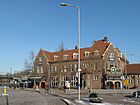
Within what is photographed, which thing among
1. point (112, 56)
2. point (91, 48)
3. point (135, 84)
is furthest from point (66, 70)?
point (135, 84)

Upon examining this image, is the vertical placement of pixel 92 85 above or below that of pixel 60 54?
below

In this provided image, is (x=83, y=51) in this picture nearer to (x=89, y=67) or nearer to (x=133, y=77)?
(x=89, y=67)

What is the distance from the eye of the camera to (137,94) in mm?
44000

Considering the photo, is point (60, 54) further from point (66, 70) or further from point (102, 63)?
point (102, 63)

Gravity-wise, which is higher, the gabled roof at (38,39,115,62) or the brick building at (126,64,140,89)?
the gabled roof at (38,39,115,62)

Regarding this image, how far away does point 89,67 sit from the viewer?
258 ft

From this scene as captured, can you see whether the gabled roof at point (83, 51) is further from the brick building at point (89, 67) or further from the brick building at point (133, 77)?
the brick building at point (133, 77)

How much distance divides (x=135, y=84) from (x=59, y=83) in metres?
22.3

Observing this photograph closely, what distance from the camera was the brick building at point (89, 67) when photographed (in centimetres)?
7525

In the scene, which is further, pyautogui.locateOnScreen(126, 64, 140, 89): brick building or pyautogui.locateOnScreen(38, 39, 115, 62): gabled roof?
pyautogui.locateOnScreen(38, 39, 115, 62): gabled roof

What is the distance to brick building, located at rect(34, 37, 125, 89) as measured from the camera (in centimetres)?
7525

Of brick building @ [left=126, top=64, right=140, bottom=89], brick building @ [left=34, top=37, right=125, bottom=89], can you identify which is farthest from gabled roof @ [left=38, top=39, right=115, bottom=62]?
brick building @ [left=126, top=64, right=140, bottom=89]

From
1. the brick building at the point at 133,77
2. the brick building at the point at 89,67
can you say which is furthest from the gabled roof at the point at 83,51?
the brick building at the point at 133,77

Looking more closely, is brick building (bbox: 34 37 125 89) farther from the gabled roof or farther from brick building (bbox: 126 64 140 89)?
brick building (bbox: 126 64 140 89)
